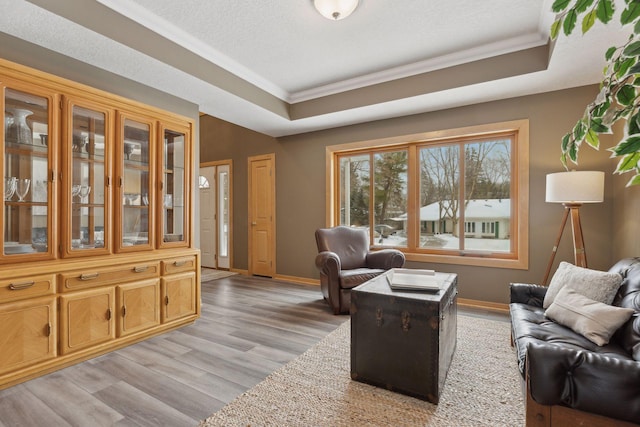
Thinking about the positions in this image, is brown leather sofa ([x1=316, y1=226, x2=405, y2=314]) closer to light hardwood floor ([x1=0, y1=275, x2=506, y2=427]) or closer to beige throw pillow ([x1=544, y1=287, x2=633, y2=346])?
light hardwood floor ([x1=0, y1=275, x2=506, y2=427])

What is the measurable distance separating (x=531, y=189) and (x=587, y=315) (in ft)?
7.03

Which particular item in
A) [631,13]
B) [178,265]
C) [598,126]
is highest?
[631,13]

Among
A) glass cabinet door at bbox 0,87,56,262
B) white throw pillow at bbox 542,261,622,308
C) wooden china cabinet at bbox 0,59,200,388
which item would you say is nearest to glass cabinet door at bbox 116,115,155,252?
wooden china cabinet at bbox 0,59,200,388

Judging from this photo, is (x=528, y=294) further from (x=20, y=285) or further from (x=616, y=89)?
(x=20, y=285)

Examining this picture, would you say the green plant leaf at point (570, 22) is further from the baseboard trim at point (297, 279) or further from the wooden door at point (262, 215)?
the wooden door at point (262, 215)

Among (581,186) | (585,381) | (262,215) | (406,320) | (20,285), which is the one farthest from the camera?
(262,215)

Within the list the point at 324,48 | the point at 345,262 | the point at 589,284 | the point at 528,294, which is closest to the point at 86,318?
the point at 345,262

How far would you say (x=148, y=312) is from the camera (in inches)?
112

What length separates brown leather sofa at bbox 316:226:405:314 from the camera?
3.52 meters

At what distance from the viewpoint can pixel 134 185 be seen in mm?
2885

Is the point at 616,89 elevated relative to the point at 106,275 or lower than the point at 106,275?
elevated

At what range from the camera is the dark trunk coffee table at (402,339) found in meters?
1.86

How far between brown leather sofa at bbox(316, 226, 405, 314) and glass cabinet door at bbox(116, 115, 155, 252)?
6.29 feet

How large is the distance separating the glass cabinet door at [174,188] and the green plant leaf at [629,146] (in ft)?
10.7
